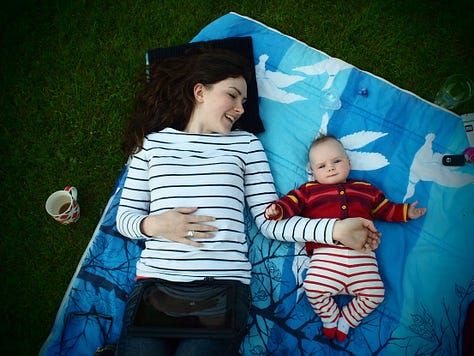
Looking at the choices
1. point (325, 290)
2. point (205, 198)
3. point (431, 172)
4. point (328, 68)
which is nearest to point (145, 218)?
point (205, 198)

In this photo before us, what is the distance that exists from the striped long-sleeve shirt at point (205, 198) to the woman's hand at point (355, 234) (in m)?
0.05

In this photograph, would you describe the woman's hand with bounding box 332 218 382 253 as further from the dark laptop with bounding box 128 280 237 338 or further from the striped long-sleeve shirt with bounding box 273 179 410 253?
the dark laptop with bounding box 128 280 237 338

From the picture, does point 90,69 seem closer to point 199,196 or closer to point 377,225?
point 199,196

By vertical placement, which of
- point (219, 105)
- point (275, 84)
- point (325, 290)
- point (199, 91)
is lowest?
point (325, 290)

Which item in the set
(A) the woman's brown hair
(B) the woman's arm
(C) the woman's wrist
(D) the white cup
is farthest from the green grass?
(C) the woman's wrist

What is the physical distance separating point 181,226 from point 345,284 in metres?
1.03

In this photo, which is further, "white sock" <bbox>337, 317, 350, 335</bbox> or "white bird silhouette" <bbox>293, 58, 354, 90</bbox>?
"white bird silhouette" <bbox>293, 58, 354, 90</bbox>

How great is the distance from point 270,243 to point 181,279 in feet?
2.24

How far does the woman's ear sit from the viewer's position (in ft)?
7.27

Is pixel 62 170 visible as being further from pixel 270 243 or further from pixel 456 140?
pixel 456 140

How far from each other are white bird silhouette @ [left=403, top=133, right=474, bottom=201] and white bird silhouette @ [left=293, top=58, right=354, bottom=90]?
827mm

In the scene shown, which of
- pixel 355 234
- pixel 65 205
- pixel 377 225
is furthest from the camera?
pixel 65 205

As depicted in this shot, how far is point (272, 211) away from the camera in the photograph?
202 cm

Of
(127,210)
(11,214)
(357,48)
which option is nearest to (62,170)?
(11,214)
